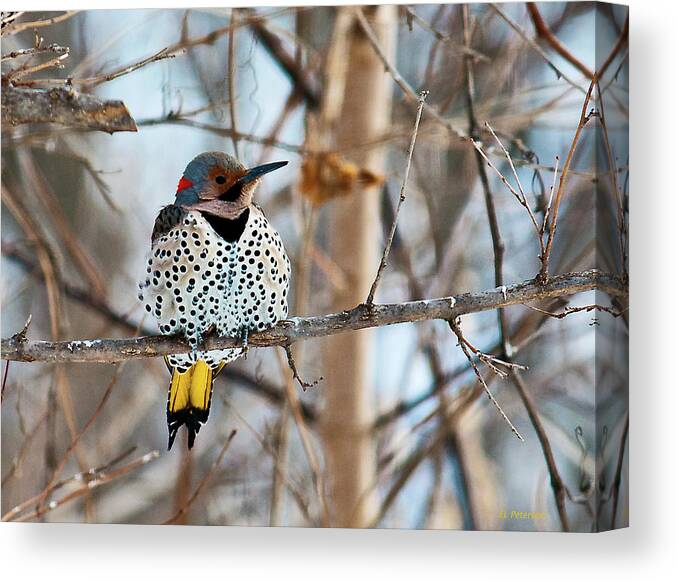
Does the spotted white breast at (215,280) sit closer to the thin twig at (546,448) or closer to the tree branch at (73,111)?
the tree branch at (73,111)

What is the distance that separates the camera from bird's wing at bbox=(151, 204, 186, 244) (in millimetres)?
2848

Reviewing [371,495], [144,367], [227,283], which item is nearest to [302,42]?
[227,283]

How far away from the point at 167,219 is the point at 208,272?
0.21m

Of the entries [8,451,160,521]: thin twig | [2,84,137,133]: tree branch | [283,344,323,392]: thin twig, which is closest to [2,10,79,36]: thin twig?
[2,84,137,133]: tree branch

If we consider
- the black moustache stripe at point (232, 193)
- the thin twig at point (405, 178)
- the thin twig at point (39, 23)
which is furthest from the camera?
the thin twig at point (39, 23)

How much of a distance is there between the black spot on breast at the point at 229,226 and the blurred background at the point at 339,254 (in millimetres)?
105

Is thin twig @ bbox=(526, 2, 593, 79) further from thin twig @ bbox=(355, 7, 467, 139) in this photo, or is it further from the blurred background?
thin twig @ bbox=(355, 7, 467, 139)

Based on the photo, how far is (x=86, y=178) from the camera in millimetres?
2965

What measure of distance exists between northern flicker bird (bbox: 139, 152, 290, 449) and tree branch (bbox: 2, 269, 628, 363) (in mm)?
36

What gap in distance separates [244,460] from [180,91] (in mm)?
1072

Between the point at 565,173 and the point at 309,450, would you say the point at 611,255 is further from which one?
the point at 309,450

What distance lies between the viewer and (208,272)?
9.12ft

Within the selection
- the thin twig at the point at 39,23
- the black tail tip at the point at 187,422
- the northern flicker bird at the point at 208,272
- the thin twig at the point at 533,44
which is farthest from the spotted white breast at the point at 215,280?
the thin twig at the point at 533,44

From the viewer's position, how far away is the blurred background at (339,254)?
2.77 m
